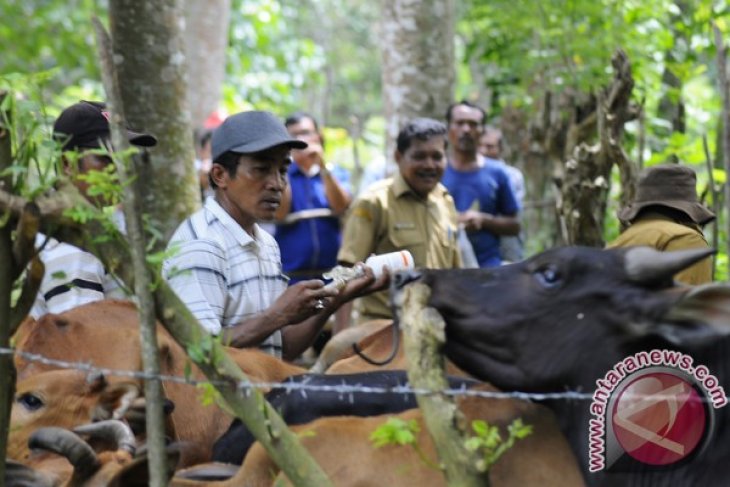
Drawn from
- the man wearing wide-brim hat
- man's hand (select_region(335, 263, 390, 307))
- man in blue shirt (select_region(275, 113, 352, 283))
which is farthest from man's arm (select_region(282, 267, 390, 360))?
man in blue shirt (select_region(275, 113, 352, 283))

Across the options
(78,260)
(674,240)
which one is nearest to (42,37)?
(78,260)

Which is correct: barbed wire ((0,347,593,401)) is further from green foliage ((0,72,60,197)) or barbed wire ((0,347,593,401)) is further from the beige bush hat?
the beige bush hat

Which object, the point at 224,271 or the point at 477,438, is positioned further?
the point at 224,271

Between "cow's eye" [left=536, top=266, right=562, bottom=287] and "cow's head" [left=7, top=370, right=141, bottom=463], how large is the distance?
1481 millimetres

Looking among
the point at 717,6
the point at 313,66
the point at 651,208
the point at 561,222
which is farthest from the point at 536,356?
the point at 313,66

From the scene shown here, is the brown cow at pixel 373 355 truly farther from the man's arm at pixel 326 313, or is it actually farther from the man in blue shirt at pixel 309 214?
the man in blue shirt at pixel 309 214

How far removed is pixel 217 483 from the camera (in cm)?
389

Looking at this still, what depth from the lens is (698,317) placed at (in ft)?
12.5

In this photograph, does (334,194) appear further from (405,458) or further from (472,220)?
(405,458)

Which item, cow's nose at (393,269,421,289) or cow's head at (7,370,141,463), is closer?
cow's nose at (393,269,421,289)

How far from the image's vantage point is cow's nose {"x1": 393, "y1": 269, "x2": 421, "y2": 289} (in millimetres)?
3893

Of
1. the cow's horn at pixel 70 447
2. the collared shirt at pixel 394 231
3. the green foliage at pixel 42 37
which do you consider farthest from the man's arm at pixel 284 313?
the green foliage at pixel 42 37

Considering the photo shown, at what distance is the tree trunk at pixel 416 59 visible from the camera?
405 inches

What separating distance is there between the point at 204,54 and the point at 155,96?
328 inches
